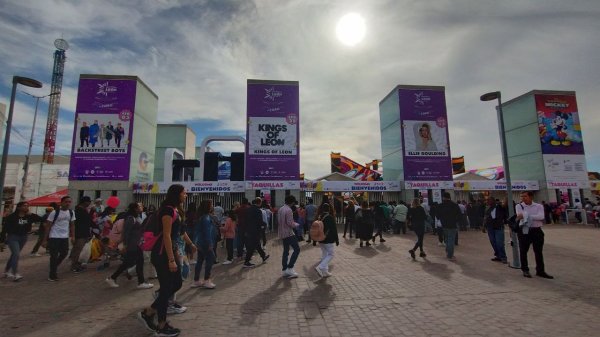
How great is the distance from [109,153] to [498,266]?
75.9ft

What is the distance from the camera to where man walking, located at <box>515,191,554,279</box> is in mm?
6707

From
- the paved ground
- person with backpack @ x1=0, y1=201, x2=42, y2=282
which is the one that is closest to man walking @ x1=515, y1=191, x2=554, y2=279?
the paved ground

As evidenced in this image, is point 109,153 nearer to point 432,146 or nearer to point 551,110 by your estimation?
point 432,146

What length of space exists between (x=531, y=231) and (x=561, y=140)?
79.8 ft

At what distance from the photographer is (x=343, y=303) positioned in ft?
16.5

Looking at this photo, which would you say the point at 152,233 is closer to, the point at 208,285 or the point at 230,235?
the point at 208,285

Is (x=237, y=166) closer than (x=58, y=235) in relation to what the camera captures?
No

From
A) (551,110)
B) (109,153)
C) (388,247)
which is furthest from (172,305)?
(551,110)

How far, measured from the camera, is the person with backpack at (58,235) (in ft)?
23.2

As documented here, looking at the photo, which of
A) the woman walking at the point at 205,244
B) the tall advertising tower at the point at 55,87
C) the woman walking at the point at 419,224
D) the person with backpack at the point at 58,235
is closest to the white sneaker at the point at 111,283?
the woman walking at the point at 205,244

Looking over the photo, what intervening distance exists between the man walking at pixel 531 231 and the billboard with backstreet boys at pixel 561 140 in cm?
2210

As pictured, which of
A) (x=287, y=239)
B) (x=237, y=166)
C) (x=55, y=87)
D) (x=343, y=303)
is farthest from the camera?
(x=55, y=87)

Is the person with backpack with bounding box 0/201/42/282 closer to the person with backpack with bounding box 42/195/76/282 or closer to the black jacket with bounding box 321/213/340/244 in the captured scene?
the person with backpack with bounding box 42/195/76/282

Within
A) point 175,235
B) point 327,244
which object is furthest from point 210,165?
point 175,235
